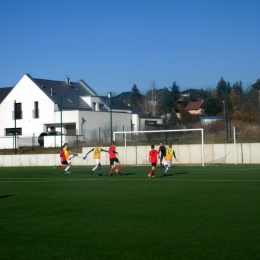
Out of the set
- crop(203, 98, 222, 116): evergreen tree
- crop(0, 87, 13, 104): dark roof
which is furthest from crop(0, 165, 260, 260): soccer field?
crop(0, 87, 13, 104): dark roof

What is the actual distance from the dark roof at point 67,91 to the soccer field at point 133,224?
44.0m

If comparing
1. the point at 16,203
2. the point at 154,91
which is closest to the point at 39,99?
the point at 154,91

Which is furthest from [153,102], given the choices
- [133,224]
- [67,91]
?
[133,224]

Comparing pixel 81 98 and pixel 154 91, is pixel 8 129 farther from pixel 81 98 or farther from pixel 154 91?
pixel 154 91

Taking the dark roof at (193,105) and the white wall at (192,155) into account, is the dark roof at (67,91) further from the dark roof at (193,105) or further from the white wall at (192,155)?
the dark roof at (193,105)

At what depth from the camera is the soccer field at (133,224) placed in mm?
8594

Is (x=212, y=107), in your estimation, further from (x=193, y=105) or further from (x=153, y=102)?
(x=193, y=105)

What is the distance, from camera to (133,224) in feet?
37.0

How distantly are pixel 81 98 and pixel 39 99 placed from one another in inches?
251

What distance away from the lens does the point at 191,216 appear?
477 inches

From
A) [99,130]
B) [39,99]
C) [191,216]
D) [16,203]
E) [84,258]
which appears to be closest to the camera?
[84,258]

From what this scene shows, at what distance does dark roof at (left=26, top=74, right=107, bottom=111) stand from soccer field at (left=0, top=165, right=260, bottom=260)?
144 feet

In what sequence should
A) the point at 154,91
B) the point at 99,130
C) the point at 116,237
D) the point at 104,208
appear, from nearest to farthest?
the point at 116,237
the point at 104,208
the point at 99,130
the point at 154,91

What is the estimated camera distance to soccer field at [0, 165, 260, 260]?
28.2 ft
